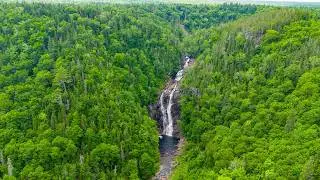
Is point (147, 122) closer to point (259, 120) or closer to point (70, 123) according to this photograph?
point (70, 123)

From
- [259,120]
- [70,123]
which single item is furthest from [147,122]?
[259,120]

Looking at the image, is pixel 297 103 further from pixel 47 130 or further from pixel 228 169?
pixel 47 130

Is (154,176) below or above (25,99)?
below

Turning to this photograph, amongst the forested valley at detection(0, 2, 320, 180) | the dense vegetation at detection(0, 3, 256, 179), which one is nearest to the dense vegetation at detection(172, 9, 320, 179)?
the forested valley at detection(0, 2, 320, 180)

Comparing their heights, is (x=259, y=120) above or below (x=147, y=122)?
above

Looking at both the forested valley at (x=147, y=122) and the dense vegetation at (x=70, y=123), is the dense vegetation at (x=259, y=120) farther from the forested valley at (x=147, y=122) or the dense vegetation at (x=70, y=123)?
the dense vegetation at (x=70, y=123)

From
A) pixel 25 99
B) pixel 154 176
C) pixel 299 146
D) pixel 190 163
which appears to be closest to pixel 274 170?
pixel 299 146

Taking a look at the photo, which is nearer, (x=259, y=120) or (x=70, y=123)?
(x=259, y=120)

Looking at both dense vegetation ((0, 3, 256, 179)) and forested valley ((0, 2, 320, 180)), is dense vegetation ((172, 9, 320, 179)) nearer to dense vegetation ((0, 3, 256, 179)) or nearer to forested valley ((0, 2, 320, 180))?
forested valley ((0, 2, 320, 180))
